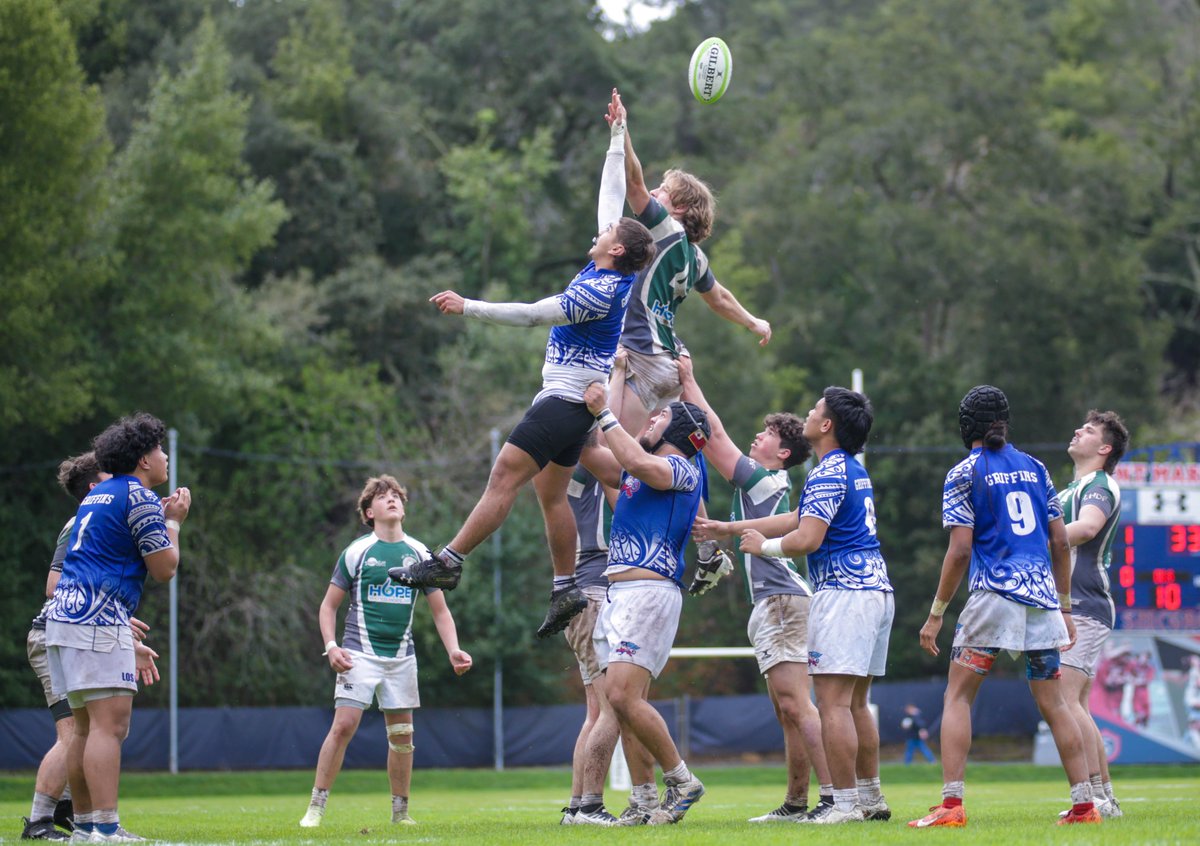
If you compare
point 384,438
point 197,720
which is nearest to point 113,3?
point 384,438

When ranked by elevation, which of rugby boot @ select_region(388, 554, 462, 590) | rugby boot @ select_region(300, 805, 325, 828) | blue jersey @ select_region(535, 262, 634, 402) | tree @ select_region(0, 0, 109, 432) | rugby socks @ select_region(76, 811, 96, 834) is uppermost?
tree @ select_region(0, 0, 109, 432)

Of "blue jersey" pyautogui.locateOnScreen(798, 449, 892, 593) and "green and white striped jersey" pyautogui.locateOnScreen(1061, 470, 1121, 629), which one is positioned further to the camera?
"green and white striped jersey" pyautogui.locateOnScreen(1061, 470, 1121, 629)

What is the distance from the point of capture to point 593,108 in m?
40.9

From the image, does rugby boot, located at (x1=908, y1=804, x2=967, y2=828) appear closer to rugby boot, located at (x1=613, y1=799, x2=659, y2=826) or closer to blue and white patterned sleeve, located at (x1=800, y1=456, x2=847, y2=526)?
rugby boot, located at (x1=613, y1=799, x2=659, y2=826)

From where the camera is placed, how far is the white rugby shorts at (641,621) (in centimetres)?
779

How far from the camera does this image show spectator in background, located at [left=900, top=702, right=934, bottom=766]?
2553 cm

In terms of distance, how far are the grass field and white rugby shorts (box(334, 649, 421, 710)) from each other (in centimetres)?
86

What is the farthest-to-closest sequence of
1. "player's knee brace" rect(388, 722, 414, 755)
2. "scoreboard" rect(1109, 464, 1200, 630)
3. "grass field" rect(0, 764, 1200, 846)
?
"scoreboard" rect(1109, 464, 1200, 630) → "player's knee brace" rect(388, 722, 414, 755) → "grass field" rect(0, 764, 1200, 846)

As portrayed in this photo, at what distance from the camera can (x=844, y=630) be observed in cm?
826

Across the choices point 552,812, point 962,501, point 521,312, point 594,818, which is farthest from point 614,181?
point 552,812

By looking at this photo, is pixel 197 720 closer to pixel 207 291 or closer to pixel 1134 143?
pixel 207 291

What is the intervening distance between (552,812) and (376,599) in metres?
3.36

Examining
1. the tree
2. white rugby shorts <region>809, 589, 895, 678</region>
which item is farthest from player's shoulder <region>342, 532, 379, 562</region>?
the tree

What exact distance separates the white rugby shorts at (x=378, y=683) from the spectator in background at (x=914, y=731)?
1659 cm
